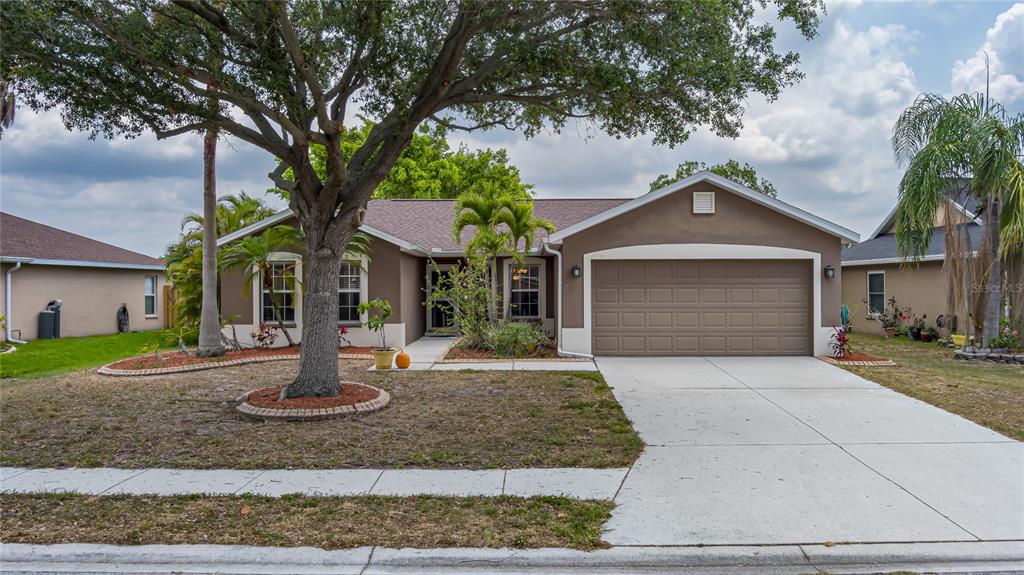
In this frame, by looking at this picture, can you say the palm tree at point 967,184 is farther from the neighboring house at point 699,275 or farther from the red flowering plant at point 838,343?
the red flowering plant at point 838,343

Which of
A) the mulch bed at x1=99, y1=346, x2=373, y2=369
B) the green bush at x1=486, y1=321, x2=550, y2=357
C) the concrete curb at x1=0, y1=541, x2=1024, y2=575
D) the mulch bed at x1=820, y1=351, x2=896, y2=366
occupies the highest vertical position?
the green bush at x1=486, y1=321, x2=550, y2=357

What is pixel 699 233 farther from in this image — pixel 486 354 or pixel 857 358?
pixel 486 354

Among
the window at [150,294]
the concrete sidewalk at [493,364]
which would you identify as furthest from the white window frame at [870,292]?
the window at [150,294]

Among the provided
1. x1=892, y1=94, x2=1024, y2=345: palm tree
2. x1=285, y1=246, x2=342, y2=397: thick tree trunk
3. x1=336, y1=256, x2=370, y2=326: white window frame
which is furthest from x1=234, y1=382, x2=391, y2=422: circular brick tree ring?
x1=892, y1=94, x2=1024, y2=345: palm tree

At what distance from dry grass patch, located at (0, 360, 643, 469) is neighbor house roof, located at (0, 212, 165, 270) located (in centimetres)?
841

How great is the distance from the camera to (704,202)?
1259 cm

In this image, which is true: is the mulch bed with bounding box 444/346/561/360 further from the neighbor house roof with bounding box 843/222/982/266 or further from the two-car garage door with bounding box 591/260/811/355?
the neighbor house roof with bounding box 843/222/982/266

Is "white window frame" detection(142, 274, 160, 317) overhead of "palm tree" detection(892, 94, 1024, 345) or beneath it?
beneath

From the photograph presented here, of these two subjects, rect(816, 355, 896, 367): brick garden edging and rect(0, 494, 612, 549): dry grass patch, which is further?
rect(816, 355, 896, 367): brick garden edging

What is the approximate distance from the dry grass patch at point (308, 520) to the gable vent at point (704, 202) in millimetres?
9253

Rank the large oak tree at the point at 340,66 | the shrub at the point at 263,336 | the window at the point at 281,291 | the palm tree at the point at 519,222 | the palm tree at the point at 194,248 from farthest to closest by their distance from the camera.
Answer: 1. the palm tree at the point at 194,248
2. the window at the point at 281,291
3. the shrub at the point at 263,336
4. the palm tree at the point at 519,222
5. the large oak tree at the point at 340,66

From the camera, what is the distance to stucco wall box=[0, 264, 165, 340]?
52.7ft

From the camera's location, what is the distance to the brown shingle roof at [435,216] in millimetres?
16547

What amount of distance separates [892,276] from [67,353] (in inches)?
887
